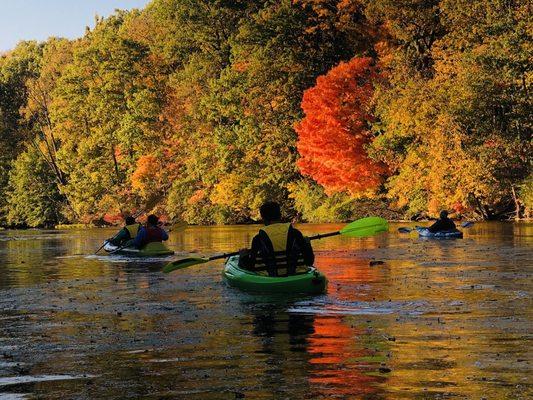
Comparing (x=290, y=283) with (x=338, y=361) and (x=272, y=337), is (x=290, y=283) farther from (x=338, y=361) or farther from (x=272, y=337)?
(x=338, y=361)

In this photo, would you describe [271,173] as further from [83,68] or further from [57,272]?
[57,272]

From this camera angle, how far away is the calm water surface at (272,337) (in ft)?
31.1

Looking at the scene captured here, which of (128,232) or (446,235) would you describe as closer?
(128,232)

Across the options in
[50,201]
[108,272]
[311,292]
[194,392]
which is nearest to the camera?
[194,392]

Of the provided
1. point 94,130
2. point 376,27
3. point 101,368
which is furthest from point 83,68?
point 101,368

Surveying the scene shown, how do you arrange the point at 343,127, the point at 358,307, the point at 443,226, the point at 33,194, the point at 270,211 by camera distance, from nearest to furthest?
1. the point at 358,307
2. the point at 270,211
3. the point at 443,226
4. the point at 343,127
5. the point at 33,194

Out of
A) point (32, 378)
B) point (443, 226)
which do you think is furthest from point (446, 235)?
point (32, 378)

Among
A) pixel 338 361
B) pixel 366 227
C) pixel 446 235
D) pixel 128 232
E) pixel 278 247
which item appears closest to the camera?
pixel 338 361

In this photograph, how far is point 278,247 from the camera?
18.1 meters

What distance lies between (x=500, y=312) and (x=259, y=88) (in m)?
54.0

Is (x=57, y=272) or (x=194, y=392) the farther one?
(x=57, y=272)

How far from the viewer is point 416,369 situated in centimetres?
1018

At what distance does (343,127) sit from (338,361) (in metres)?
51.9

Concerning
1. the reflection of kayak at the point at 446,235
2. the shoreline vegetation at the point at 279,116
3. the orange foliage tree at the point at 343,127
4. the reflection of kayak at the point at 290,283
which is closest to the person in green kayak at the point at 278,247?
the reflection of kayak at the point at 290,283
